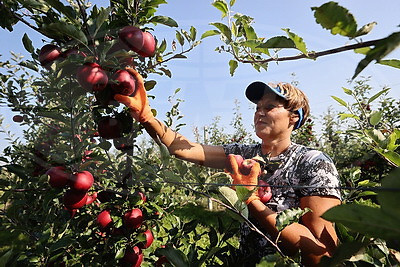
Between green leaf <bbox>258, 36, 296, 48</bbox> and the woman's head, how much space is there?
1.02 m

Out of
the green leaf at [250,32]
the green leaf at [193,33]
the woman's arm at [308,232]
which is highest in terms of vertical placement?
the green leaf at [193,33]

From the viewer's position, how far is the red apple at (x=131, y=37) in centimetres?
104

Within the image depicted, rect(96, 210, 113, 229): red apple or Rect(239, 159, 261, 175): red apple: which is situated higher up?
Rect(239, 159, 261, 175): red apple

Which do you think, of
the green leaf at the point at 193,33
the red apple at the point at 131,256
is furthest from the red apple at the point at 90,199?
the green leaf at the point at 193,33

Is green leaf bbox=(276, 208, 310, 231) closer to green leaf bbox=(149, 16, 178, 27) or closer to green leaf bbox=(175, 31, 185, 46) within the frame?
green leaf bbox=(149, 16, 178, 27)

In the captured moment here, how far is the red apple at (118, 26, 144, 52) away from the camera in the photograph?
1042 mm

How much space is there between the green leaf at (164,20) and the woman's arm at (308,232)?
32.7 inches

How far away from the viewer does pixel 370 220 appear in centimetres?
29

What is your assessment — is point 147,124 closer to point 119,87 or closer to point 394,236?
point 119,87

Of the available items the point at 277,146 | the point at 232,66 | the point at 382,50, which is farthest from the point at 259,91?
the point at 382,50

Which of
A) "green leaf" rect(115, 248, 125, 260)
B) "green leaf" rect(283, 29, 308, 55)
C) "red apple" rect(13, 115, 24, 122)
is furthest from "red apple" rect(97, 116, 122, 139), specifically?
"red apple" rect(13, 115, 24, 122)

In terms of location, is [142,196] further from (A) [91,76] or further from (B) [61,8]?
(B) [61,8]

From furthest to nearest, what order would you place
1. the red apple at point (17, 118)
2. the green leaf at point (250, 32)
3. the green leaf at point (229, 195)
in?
the red apple at point (17, 118), the green leaf at point (250, 32), the green leaf at point (229, 195)

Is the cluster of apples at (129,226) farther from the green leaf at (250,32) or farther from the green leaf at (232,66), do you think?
the green leaf at (250,32)
